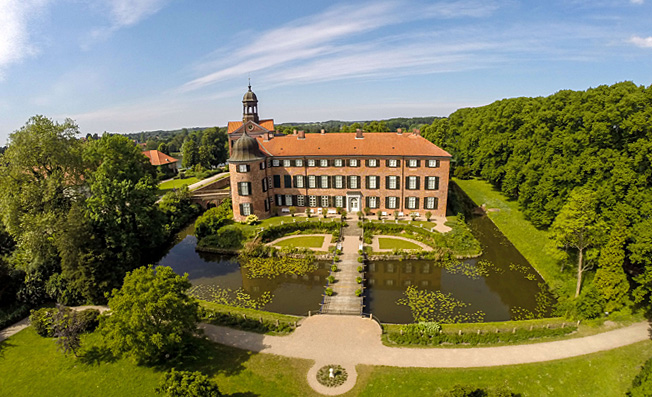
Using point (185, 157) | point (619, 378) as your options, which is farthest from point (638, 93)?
point (185, 157)

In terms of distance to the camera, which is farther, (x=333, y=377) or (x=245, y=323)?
(x=245, y=323)

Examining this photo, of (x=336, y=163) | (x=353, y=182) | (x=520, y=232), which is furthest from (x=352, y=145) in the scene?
(x=520, y=232)

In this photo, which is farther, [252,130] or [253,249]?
[252,130]

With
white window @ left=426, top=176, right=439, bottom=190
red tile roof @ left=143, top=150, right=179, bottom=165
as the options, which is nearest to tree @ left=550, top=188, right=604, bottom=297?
white window @ left=426, top=176, right=439, bottom=190

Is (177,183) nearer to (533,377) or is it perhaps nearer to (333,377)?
(333,377)

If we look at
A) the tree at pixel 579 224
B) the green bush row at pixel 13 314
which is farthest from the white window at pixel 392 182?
the green bush row at pixel 13 314

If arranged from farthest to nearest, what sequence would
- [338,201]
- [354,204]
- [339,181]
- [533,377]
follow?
[338,201]
[354,204]
[339,181]
[533,377]

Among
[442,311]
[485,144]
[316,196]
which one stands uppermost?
[485,144]

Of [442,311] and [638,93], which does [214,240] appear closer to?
[442,311]
